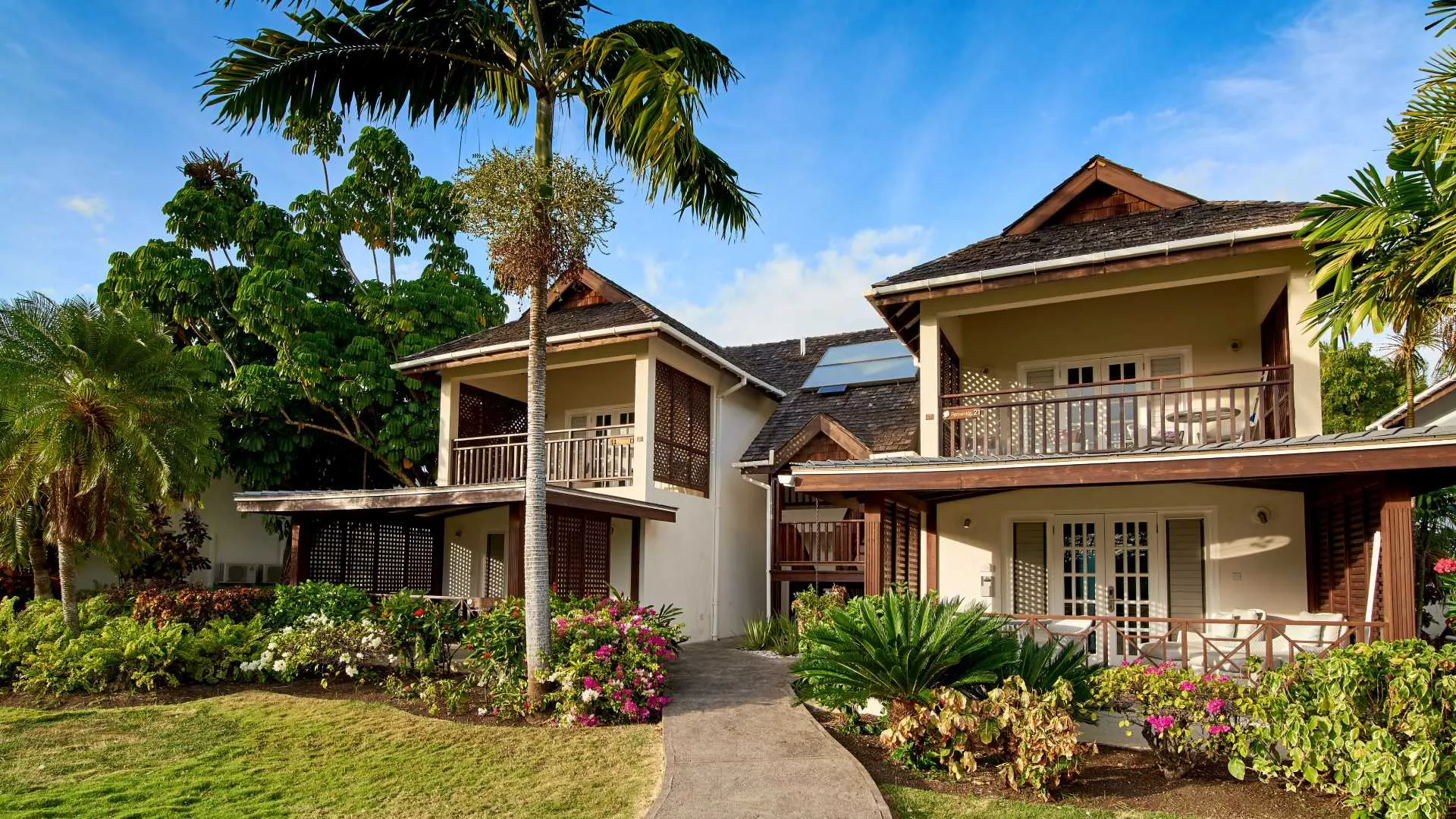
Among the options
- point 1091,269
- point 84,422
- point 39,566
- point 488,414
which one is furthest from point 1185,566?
point 39,566

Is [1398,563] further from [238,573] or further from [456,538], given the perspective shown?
[238,573]

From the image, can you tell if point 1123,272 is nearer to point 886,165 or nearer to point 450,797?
point 886,165

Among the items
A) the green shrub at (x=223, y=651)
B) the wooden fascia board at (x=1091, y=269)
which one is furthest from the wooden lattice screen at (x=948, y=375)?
the green shrub at (x=223, y=651)

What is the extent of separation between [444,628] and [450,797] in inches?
179

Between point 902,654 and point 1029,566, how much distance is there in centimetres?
575

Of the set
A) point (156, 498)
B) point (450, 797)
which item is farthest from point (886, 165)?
point (156, 498)

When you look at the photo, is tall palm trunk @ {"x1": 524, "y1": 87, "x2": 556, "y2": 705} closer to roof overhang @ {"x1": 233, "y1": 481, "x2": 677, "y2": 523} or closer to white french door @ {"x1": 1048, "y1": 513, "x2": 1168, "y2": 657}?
roof overhang @ {"x1": 233, "y1": 481, "x2": 677, "y2": 523}

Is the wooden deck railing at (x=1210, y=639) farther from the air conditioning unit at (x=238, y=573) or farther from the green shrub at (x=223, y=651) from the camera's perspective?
the air conditioning unit at (x=238, y=573)

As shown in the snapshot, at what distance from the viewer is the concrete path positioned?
6.73m

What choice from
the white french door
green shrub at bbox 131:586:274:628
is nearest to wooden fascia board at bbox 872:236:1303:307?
the white french door

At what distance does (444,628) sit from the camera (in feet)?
38.5

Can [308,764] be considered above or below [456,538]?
below

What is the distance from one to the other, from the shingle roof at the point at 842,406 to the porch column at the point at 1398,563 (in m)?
7.40

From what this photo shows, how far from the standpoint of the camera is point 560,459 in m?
17.1
